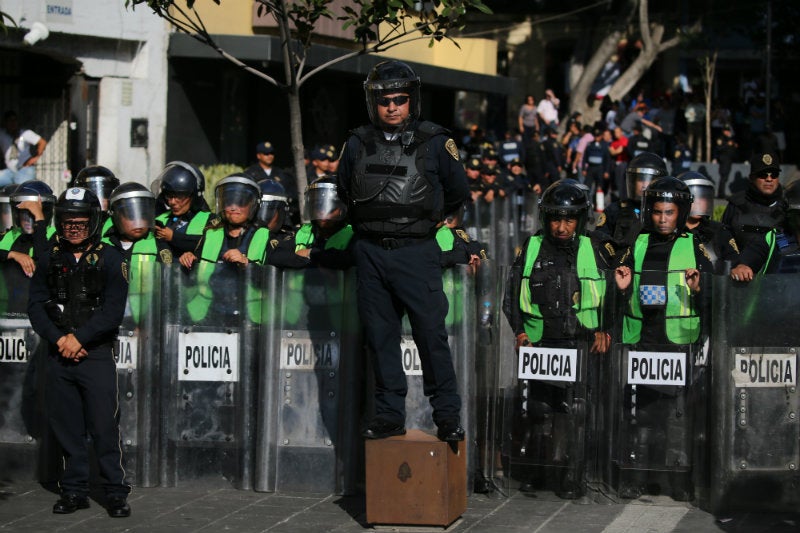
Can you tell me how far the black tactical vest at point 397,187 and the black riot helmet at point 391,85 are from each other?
150 millimetres

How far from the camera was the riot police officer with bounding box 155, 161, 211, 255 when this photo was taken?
1023 centimetres

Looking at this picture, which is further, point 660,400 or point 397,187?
point 660,400

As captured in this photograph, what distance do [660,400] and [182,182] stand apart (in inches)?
169

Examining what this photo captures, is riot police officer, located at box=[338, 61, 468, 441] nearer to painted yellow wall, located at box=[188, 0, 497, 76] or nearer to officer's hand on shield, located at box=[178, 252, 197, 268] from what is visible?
officer's hand on shield, located at box=[178, 252, 197, 268]

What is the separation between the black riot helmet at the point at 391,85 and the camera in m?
7.56

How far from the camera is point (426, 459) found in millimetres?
7371

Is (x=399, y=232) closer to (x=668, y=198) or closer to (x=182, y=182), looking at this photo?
(x=668, y=198)

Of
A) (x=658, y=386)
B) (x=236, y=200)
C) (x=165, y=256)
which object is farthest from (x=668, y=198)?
(x=165, y=256)

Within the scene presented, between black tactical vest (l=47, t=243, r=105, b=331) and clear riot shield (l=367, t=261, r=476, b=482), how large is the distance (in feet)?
5.59

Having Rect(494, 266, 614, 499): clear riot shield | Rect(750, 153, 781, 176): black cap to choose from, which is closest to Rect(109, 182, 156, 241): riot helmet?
→ Rect(494, 266, 614, 499): clear riot shield

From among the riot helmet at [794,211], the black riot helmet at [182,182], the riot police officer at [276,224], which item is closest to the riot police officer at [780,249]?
the riot helmet at [794,211]

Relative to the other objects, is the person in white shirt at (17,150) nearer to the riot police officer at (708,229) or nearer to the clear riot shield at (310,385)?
Result: the riot police officer at (708,229)

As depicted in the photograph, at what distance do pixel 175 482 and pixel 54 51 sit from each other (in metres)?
11.1

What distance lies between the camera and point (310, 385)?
8477mm
